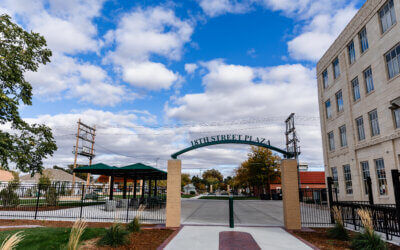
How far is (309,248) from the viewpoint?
8266mm

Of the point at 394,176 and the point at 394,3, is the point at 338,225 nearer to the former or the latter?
the point at 394,176

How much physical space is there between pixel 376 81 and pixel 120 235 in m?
17.9

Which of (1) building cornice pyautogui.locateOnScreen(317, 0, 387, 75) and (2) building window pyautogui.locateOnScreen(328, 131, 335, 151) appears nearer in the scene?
(1) building cornice pyautogui.locateOnScreen(317, 0, 387, 75)

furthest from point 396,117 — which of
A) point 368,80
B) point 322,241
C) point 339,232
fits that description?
point 322,241

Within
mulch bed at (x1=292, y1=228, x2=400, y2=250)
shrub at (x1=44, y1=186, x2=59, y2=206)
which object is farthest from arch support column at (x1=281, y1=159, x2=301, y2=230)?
shrub at (x1=44, y1=186, x2=59, y2=206)

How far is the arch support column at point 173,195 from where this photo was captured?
41.0 feet

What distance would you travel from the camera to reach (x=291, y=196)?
494 inches

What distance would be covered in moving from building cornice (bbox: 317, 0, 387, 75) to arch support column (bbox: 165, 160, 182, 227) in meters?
16.6

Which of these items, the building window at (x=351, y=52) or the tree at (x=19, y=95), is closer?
the tree at (x=19, y=95)

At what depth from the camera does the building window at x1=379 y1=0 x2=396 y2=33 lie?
15.6 meters

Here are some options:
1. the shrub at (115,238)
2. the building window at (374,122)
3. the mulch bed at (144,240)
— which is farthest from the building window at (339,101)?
the shrub at (115,238)

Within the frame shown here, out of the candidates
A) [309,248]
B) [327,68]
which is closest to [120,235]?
[309,248]

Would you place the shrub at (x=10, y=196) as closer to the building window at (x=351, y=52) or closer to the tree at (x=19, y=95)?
the tree at (x=19, y=95)

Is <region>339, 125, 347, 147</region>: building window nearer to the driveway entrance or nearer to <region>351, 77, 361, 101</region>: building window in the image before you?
<region>351, 77, 361, 101</region>: building window
